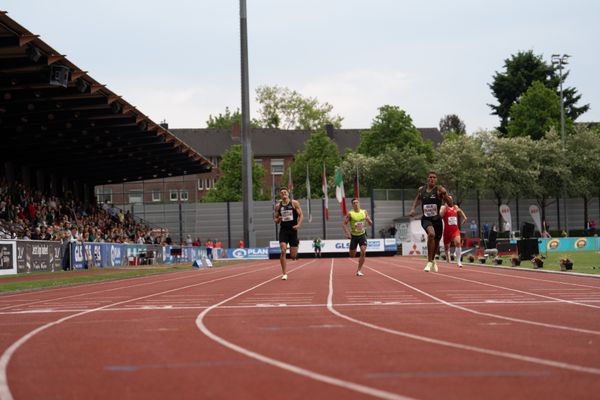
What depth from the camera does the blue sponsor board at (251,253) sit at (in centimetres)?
6059

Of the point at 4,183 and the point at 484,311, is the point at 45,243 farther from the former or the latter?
the point at 484,311

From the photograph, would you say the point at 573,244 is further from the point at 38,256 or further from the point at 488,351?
the point at 488,351

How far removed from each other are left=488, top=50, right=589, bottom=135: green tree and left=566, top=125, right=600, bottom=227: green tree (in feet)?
63.9

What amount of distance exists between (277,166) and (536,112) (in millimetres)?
42659

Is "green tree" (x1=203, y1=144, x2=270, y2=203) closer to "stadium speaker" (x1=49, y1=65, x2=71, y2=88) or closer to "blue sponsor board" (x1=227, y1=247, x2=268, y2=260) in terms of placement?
"blue sponsor board" (x1=227, y1=247, x2=268, y2=260)

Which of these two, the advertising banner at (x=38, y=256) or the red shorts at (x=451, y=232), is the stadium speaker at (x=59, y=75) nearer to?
the advertising banner at (x=38, y=256)

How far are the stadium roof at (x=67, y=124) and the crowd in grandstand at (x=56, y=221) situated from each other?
2.33 meters

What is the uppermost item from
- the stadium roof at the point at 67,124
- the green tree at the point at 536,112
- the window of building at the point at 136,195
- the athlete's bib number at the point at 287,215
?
the green tree at the point at 536,112

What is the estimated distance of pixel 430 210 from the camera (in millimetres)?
20266

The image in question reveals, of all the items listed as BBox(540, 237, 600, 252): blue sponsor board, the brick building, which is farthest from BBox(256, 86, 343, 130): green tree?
BBox(540, 237, 600, 252): blue sponsor board

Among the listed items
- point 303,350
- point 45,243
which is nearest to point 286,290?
point 303,350

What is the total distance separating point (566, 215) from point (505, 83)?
35004 mm

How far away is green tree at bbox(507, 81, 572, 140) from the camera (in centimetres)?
9225

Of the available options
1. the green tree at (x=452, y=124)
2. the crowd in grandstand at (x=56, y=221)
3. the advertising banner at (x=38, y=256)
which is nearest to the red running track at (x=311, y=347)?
the advertising banner at (x=38, y=256)
